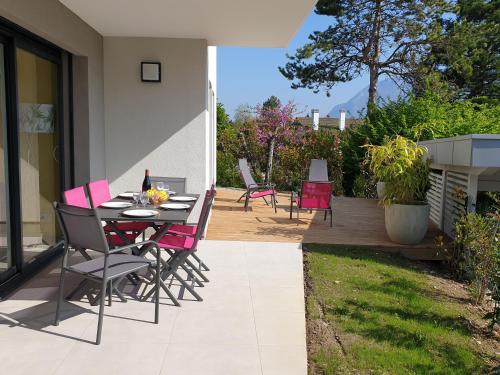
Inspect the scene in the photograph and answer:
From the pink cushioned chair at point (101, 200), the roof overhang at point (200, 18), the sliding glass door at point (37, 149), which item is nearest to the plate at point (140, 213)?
the pink cushioned chair at point (101, 200)

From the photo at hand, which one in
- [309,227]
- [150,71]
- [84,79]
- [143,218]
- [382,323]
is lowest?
[382,323]

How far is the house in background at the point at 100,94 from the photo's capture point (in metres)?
4.29

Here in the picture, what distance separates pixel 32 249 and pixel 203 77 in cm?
308

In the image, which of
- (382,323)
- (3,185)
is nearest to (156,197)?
(3,185)

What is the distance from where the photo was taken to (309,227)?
752 cm

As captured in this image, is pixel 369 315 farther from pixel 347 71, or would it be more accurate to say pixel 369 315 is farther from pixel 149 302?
pixel 347 71

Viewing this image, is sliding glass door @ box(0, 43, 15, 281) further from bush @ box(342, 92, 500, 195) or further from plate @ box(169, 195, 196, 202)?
bush @ box(342, 92, 500, 195)

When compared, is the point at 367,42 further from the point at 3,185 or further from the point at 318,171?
the point at 3,185

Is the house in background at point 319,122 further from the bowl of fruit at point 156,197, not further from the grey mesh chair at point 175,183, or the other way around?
the bowl of fruit at point 156,197

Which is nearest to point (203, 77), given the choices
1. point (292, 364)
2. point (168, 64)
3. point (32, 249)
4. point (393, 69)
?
point (168, 64)

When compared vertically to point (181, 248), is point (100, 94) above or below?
above

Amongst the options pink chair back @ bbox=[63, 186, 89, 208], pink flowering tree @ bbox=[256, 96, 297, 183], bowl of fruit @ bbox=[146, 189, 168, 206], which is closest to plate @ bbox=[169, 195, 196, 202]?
bowl of fruit @ bbox=[146, 189, 168, 206]

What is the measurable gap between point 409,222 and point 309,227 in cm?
168

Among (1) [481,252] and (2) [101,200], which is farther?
(2) [101,200]
